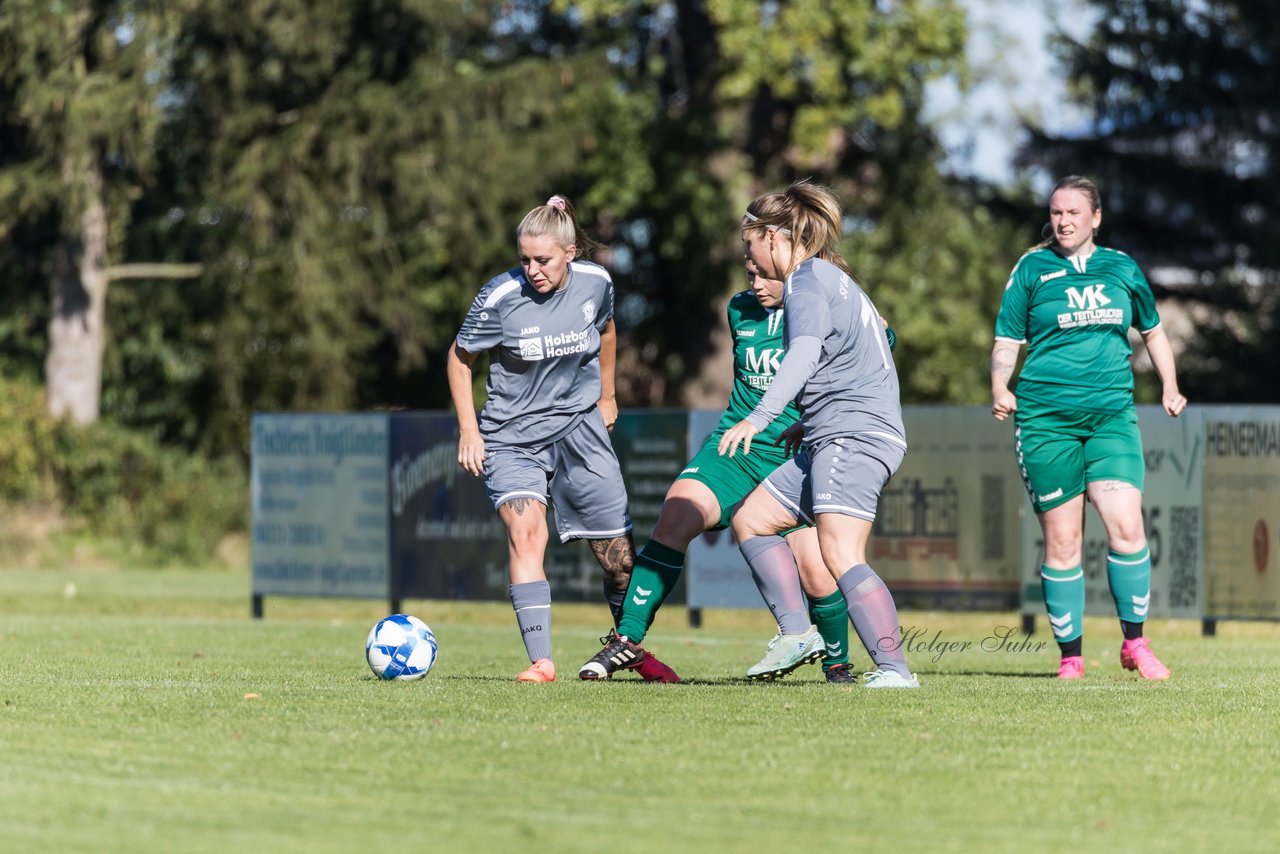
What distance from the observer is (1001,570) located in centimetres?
1545

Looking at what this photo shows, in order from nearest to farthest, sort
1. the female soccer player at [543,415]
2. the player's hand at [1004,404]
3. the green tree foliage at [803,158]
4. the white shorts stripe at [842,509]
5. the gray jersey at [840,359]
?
the gray jersey at [840,359] → the white shorts stripe at [842,509] → the female soccer player at [543,415] → the player's hand at [1004,404] → the green tree foliage at [803,158]

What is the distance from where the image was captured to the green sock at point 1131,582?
9.55 meters

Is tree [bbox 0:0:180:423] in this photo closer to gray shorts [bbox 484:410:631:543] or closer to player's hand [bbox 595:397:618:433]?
player's hand [bbox 595:397:618:433]

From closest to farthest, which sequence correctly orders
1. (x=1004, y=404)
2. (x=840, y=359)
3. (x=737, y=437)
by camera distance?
(x=737, y=437)
(x=840, y=359)
(x=1004, y=404)

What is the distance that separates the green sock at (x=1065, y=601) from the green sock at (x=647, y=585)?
1.98m

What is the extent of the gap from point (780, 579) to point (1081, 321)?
196 cm

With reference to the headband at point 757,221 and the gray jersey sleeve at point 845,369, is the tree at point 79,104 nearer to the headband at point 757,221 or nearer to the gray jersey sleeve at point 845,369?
the headband at point 757,221

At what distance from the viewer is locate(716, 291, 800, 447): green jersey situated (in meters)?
8.60

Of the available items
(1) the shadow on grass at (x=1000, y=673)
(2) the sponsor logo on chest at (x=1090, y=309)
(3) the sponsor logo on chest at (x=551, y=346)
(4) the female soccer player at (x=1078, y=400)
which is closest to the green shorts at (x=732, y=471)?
(3) the sponsor logo on chest at (x=551, y=346)

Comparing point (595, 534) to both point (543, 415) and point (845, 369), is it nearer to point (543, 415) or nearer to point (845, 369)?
point (543, 415)

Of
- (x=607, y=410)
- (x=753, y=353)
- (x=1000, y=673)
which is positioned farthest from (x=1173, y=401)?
(x=607, y=410)

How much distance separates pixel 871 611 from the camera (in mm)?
7898

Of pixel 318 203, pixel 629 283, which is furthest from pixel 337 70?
pixel 629 283

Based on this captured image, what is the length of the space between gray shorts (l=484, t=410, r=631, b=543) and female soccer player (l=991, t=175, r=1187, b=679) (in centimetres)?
182
